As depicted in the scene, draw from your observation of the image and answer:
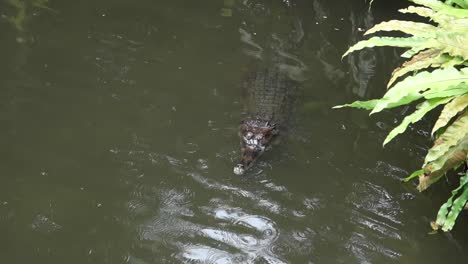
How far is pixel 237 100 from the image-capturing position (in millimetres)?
4613

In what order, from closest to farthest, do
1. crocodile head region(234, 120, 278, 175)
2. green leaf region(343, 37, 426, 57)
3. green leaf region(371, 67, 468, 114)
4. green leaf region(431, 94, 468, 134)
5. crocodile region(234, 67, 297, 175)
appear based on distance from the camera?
green leaf region(371, 67, 468, 114) → green leaf region(431, 94, 468, 134) → green leaf region(343, 37, 426, 57) → crocodile head region(234, 120, 278, 175) → crocodile region(234, 67, 297, 175)

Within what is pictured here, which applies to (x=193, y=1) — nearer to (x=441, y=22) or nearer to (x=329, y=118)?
(x=329, y=118)

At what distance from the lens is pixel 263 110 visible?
4.59 m

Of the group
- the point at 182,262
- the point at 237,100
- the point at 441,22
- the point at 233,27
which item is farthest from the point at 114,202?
the point at 233,27

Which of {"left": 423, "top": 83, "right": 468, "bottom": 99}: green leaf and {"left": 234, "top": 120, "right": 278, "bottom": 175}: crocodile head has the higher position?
{"left": 423, "top": 83, "right": 468, "bottom": 99}: green leaf

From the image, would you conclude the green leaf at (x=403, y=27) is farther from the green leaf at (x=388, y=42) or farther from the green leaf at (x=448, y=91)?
the green leaf at (x=448, y=91)

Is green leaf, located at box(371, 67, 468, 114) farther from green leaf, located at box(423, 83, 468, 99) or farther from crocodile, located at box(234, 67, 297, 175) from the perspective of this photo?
crocodile, located at box(234, 67, 297, 175)

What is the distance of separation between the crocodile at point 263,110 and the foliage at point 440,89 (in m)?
1.33

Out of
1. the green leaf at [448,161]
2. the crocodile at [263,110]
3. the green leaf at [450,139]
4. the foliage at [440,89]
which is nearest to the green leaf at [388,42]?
the foliage at [440,89]

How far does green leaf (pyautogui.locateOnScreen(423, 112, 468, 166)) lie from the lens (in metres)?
2.74

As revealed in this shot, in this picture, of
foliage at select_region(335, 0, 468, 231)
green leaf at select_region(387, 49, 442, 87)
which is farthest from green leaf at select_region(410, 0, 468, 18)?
green leaf at select_region(387, 49, 442, 87)

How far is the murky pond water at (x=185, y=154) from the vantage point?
3240 millimetres

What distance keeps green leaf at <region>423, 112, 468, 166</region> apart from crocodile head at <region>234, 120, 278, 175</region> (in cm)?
146

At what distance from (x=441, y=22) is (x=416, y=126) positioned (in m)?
1.35
